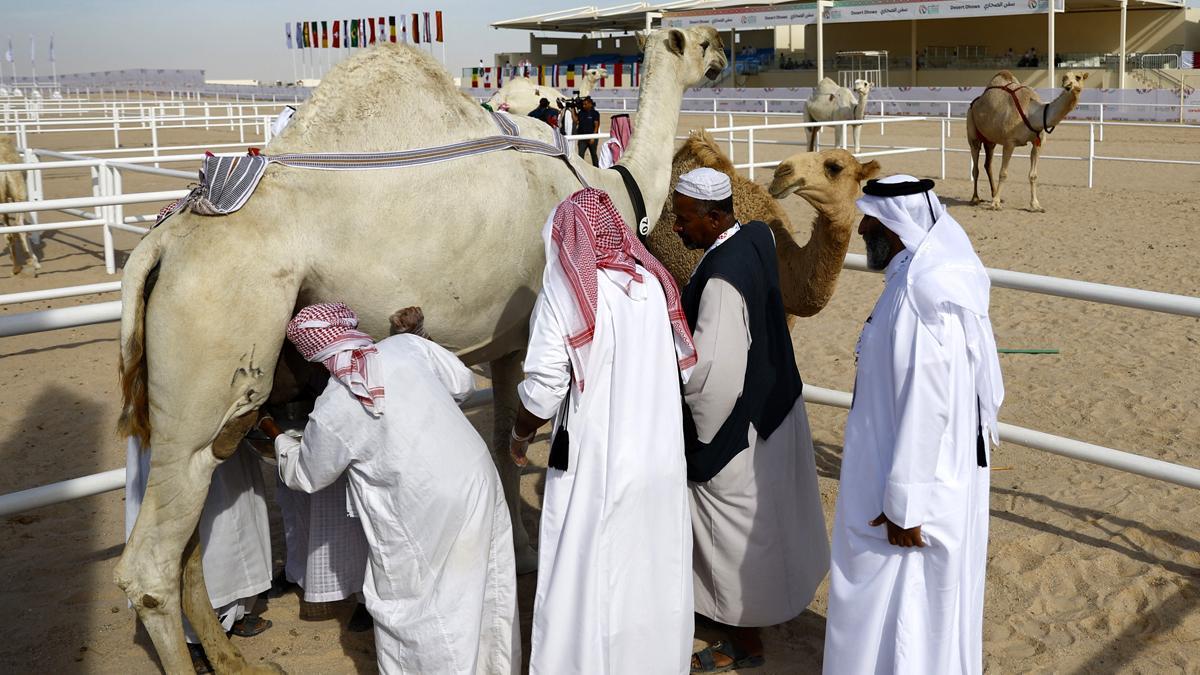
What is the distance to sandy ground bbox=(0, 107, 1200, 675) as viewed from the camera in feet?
12.5

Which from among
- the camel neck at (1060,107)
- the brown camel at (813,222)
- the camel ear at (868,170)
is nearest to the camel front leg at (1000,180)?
the camel neck at (1060,107)

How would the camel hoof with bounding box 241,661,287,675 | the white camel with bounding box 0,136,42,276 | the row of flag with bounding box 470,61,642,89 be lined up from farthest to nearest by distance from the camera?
the row of flag with bounding box 470,61,642,89, the white camel with bounding box 0,136,42,276, the camel hoof with bounding box 241,661,287,675

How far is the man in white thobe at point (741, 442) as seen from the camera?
3.35m

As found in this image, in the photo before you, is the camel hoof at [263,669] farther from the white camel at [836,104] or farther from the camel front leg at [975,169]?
the white camel at [836,104]

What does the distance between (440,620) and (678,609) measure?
725 millimetres

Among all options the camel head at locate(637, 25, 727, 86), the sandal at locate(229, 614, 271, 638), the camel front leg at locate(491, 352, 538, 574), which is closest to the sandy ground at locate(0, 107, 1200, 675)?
the sandal at locate(229, 614, 271, 638)

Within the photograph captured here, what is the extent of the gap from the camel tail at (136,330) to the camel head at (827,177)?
2.63m

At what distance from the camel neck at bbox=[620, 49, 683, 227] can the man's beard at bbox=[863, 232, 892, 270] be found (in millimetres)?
1492

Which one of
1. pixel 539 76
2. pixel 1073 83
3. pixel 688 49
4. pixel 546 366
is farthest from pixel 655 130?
pixel 539 76

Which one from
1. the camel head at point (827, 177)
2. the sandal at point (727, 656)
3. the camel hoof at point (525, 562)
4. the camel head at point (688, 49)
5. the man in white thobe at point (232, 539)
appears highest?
the camel head at point (688, 49)

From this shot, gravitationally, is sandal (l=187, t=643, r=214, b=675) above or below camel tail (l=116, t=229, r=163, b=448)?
below

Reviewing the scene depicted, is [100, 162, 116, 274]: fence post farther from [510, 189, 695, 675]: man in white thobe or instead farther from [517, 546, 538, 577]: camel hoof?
[510, 189, 695, 675]: man in white thobe

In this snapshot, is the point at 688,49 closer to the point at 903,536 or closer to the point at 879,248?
the point at 879,248

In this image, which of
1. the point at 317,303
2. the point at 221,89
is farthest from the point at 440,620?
the point at 221,89
